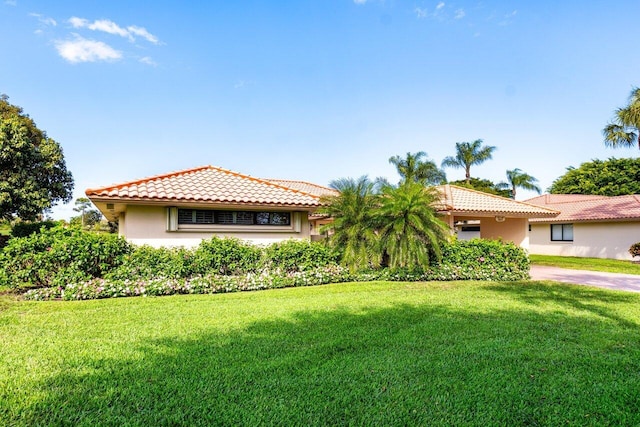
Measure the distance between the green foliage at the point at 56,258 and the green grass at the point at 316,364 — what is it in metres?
0.83

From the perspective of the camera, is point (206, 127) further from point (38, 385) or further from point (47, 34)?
point (38, 385)

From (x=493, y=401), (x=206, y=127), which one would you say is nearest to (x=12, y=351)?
(x=493, y=401)

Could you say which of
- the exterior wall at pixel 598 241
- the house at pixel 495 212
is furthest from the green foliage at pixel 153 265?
the exterior wall at pixel 598 241

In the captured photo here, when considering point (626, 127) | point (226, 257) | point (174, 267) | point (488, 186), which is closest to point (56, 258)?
point (174, 267)

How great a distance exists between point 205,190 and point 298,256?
3.67 m

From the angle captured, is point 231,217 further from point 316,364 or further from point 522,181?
point 522,181

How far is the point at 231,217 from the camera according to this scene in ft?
39.5

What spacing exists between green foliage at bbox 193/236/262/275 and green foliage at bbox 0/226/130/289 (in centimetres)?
199

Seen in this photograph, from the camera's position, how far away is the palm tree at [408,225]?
37.4 feet

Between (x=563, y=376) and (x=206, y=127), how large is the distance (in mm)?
17510

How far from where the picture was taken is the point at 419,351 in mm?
4883

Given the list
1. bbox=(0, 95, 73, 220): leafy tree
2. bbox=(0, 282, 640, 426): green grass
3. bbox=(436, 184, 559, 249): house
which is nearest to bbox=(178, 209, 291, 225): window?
bbox=(0, 282, 640, 426): green grass

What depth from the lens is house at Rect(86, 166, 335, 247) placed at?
10.7 metres

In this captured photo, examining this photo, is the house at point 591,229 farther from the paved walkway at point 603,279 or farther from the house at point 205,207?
the house at point 205,207
